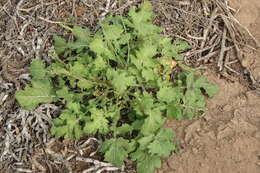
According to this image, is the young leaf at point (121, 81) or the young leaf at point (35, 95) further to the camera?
the young leaf at point (35, 95)

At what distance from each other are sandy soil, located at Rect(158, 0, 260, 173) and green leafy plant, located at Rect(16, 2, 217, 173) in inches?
5.1

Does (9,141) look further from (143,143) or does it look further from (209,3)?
(209,3)

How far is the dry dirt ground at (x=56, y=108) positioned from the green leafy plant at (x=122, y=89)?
5.3 inches

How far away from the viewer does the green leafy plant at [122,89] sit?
312 centimetres

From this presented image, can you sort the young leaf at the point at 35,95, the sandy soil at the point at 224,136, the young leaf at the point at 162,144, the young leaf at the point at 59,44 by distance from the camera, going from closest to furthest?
the young leaf at the point at 162,144
the sandy soil at the point at 224,136
the young leaf at the point at 35,95
the young leaf at the point at 59,44

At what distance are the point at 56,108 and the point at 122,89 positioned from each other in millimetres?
679

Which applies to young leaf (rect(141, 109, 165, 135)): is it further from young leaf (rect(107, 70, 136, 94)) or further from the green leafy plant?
young leaf (rect(107, 70, 136, 94))

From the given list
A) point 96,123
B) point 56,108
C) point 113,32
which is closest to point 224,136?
point 96,123

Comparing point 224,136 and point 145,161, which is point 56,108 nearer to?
point 145,161

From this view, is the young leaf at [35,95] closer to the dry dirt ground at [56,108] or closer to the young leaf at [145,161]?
the dry dirt ground at [56,108]

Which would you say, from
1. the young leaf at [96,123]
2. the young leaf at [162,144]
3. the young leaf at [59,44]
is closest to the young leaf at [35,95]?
the young leaf at [59,44]

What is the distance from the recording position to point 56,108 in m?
3.41

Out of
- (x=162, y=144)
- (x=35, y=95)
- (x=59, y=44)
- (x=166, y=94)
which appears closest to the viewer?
(x=162, y=144)

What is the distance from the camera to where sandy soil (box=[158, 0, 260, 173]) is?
3143mm
